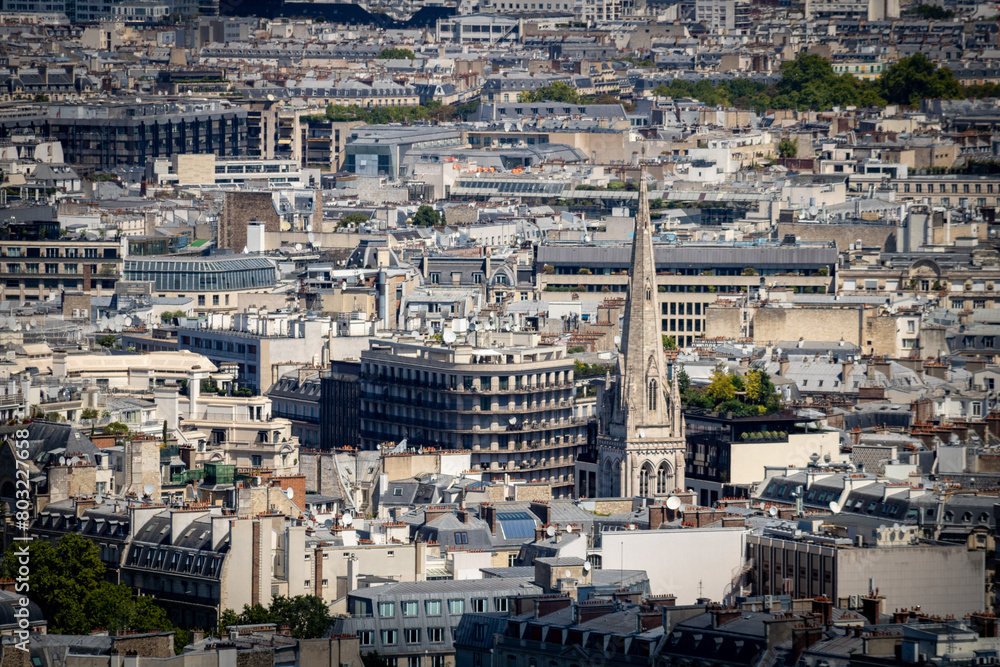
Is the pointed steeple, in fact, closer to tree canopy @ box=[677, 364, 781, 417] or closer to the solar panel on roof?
tree canopy @ box=[677, 364, 781, 417]

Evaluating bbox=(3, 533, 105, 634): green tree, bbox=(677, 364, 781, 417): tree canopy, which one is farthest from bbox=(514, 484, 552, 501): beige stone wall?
bbox=(3, 533, 105, 634): green tree

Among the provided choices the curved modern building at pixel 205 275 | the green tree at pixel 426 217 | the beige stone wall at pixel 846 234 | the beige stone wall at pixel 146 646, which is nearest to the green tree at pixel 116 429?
the beige stone wall at pixel 146 646

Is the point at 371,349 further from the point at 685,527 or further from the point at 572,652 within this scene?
the point at 572,652

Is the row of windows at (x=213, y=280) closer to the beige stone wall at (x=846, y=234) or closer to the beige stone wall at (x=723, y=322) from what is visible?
the beige stone wall at (x=723, y=322)

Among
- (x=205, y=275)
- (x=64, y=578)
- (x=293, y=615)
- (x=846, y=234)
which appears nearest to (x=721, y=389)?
(x=64, y=578)

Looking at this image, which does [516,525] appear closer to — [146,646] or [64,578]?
[64,578]

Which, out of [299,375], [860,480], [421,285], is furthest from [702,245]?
[860,480]
